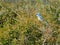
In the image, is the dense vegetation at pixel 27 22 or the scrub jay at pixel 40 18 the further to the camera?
the scrub jay at pixel 40 18

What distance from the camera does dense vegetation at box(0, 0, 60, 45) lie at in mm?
3648

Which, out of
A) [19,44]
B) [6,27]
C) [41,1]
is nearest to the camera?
[19,44]

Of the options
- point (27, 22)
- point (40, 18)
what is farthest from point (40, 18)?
point (27, 22)

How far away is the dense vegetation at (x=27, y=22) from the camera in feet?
12.0

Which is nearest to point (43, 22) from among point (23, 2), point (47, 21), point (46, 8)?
point (47, 21)

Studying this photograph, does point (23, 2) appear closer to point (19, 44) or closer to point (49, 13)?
point (49, 13)

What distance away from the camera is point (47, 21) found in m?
3.82

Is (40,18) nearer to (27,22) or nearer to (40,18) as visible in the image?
(40,18)

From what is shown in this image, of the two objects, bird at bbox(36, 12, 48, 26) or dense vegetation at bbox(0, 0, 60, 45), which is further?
bird at bbox(36, 12, 48, 26)

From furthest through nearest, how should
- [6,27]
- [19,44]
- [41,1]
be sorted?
[41,1] < [6,27] < [19,44]

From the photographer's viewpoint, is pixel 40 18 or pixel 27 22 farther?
pixel 40 18

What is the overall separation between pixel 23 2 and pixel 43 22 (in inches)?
25.7

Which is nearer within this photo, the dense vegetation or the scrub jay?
the dense vegetation

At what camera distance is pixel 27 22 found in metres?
3.78
